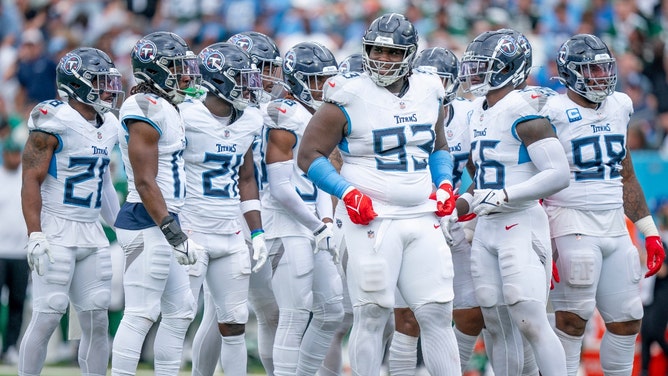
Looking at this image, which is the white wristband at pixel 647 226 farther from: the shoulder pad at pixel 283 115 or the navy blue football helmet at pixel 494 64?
the shoulder pad at pixel 283 115

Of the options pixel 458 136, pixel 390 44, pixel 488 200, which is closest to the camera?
pixel 390 44

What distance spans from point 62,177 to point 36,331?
37.3 inches

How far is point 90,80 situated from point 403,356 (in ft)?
8.38

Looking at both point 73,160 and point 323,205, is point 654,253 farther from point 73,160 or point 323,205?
point 73,160

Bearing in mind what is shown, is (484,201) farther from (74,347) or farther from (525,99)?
(74,347)

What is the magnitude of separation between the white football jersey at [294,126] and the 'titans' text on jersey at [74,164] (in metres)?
1.01

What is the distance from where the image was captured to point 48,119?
286 inches

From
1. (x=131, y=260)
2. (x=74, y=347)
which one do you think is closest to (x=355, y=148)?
(x=131, y=260)

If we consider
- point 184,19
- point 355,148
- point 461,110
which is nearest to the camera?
point 355,148

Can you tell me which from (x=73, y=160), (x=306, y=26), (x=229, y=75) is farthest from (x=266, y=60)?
(x=306, y=26)

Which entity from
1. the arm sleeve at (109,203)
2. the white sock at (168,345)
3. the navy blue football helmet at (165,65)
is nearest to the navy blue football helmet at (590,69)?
the navy blue football helmet at (165,65)

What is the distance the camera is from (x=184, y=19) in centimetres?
1605

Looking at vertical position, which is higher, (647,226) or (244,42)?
(244,42)

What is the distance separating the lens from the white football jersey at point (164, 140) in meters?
6.71
